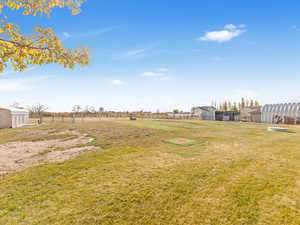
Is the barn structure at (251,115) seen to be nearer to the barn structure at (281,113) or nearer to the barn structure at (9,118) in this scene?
the barn structure at (281,113)

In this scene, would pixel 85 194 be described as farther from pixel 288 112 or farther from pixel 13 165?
pixel 288 112

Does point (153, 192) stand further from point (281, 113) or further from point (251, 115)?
point (251, 115)

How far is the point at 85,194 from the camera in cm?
349

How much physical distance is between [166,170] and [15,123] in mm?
25020

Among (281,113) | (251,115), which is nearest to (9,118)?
(281,113)

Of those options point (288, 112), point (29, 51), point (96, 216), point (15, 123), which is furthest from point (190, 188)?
point (288, 112)

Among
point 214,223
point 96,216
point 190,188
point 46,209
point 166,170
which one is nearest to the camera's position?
point 214,223

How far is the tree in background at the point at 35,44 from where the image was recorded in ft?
9.59

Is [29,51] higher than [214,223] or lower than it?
higher

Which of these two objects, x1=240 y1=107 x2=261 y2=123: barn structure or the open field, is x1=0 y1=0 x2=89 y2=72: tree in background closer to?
the open field

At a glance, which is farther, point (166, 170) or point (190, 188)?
point (166, 170)

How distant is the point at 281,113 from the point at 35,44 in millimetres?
36117

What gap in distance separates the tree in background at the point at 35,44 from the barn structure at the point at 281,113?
34.3m

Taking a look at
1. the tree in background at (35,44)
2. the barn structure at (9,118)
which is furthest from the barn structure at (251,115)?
the barn structure at (9,118)
